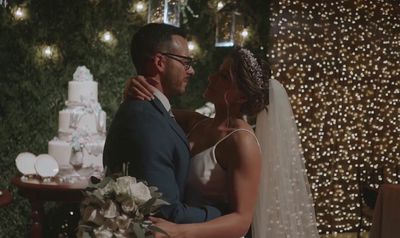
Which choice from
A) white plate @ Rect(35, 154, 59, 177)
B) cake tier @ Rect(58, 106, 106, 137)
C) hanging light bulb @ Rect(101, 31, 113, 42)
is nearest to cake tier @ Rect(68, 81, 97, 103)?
cake tier @ Rect(58, 106, 106, 137)

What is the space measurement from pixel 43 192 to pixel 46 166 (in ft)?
0.87

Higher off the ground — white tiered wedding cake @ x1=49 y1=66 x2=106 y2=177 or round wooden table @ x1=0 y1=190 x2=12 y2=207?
white tiered wedding cake @ x1=49 y1=66 x2=106 y2=177

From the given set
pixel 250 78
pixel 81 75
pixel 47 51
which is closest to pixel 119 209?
pixel 250 78

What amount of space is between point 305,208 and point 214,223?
1.21 m

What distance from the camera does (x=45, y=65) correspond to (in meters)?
6.04

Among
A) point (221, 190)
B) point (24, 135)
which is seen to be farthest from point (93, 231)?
point (24, 135)

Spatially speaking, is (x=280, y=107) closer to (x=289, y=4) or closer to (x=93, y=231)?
(x=93, y=231)

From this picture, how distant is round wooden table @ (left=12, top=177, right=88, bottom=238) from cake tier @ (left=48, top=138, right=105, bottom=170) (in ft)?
0.66

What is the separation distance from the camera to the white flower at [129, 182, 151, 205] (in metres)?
1.71

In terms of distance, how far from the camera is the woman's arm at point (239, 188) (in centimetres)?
202

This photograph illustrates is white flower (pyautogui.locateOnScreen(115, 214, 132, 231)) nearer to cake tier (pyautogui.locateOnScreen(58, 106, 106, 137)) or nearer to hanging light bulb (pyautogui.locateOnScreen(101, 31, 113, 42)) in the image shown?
cake tier (pyautogui.locateOnScreen(58, 106, 106, 137))

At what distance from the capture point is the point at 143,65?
219 centimetres

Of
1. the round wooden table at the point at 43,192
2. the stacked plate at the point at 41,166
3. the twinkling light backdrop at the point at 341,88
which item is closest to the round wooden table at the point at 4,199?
the round wooden table at the point at 43,192

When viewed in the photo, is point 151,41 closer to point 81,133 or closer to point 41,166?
point 41,166
